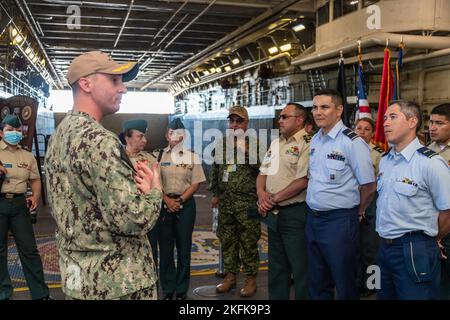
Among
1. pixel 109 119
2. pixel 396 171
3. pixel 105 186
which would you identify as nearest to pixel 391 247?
pixel 396 171

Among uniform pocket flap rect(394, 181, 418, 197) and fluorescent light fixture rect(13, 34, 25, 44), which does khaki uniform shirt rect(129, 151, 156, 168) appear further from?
fluorescent light fixture rect(13, 34, 25, 44)

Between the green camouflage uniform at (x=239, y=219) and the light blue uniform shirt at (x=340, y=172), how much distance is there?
1274 millimetres

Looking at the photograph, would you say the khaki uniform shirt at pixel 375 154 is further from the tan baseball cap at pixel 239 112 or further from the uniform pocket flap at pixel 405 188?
the uniform pocket flap at pixel 405 188

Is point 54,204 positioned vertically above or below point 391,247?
above

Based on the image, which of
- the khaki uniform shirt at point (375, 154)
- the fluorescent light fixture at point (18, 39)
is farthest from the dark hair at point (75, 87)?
the fluorescent light fixture at point (18, 39)

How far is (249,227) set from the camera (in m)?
4.68

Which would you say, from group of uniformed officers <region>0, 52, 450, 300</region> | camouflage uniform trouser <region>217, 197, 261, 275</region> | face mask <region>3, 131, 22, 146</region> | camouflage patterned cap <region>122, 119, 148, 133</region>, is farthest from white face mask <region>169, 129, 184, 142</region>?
face mask <region>3, 131, 22, 146</region>

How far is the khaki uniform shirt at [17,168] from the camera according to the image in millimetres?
4105

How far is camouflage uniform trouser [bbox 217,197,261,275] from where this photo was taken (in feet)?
15.3

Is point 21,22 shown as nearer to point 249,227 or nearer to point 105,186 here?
point 249,227

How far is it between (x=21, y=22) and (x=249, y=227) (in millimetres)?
11778

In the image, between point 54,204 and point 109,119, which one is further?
point 109,119

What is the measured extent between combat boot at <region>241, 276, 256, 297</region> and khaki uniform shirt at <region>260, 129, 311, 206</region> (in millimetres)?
1193

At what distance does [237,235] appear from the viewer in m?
4.82
